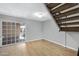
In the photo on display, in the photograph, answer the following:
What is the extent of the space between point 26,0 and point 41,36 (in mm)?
1384

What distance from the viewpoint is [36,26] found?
192 cm

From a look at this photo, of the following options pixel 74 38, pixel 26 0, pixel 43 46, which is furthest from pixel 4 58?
pixel 74 38

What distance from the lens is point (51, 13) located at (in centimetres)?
213

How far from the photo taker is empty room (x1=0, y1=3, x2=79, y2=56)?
1.84 meters

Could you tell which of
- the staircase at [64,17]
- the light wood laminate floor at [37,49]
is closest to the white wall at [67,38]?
the staircase at [64,17]

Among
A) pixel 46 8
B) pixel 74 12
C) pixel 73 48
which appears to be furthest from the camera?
pixel 73 48

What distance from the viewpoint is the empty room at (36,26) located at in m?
1.84

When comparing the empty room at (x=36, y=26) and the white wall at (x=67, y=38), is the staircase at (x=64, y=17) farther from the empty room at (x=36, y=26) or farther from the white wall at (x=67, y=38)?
the white wall at (x=67, y=38)

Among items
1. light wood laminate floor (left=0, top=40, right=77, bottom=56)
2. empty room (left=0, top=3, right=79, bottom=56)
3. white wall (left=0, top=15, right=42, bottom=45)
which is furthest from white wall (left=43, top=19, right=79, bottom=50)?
white wall (left=0, top=15, right=42, bottom=45)

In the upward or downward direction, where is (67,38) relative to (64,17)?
downward

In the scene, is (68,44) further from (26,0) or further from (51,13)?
(26,0)

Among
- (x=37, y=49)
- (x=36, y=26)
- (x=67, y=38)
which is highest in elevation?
(x=36, y=26)

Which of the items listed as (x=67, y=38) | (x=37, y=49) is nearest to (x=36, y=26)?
(x=37, y=49)

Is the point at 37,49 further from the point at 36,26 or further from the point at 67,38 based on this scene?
the point at 67,38
